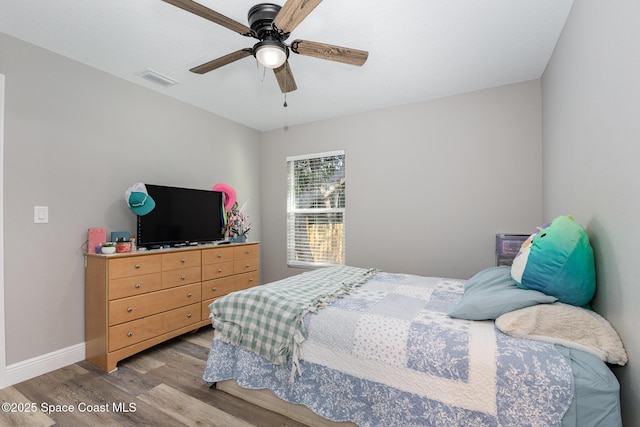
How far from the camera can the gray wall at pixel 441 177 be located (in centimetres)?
297

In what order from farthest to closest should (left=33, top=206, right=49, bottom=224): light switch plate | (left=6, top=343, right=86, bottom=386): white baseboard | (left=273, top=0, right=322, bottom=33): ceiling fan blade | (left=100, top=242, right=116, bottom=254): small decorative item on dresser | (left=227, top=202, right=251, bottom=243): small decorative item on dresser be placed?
(left=227, top=202, right=251, bottom=243): small decorative item on dresser
(left=100, top=242, right=116, bottom=254): small decorative item on dresser
(left=33, top=206, right=49, bottom=224): light switch plate
(left=6, top=343, right=86, bottom=386): white baseboard
(left=273, top=0, right=322, bottom=33): ceiling fan blade

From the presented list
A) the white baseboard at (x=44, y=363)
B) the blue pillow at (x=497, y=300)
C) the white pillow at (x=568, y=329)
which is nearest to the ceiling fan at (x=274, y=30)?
the blue pillow at (x=497, y=300)

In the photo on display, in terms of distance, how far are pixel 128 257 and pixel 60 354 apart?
968 millimetres

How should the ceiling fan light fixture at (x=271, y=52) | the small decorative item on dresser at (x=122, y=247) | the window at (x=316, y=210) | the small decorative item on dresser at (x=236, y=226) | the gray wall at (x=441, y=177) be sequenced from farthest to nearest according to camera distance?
the window at (x=316, y=210) < the small decorative item on dresser at (x=236, y=226) < the gray wall at (x=441, y=177) < the small decorative item on dresser at (x=122, y=247) < the ceiling fan light fixture at (x=271, y=52)

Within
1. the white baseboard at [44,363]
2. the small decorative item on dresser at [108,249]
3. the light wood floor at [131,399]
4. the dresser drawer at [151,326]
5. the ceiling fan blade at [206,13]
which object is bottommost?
the light wood floor at [131,399]

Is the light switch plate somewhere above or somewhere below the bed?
above

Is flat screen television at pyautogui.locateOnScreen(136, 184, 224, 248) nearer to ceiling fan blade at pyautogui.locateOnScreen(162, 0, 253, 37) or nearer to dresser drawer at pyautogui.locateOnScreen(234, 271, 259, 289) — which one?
dresser drawer at pyautogui.locateOnScreen(234, 271, 259, 289)

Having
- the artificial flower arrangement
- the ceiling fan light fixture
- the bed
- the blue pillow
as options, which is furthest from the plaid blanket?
the artificial flower arrangement

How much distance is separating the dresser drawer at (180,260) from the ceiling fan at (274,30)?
1.75m

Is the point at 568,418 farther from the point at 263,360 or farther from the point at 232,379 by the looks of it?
the point at 232,379

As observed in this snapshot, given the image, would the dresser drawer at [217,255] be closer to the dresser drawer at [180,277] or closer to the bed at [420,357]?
the dresser drawer at [180,277]

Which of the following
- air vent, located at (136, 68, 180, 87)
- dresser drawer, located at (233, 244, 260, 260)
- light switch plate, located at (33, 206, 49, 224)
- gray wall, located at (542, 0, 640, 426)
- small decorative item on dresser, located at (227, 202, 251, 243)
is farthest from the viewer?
small decorative item on dresser, located at (227, 202, 251, 243)

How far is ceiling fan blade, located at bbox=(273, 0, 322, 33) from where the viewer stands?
141 cm

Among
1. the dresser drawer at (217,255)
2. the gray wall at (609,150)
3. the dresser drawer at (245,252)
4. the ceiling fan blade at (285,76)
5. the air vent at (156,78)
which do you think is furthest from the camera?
the dresser drawer at (245,252)
